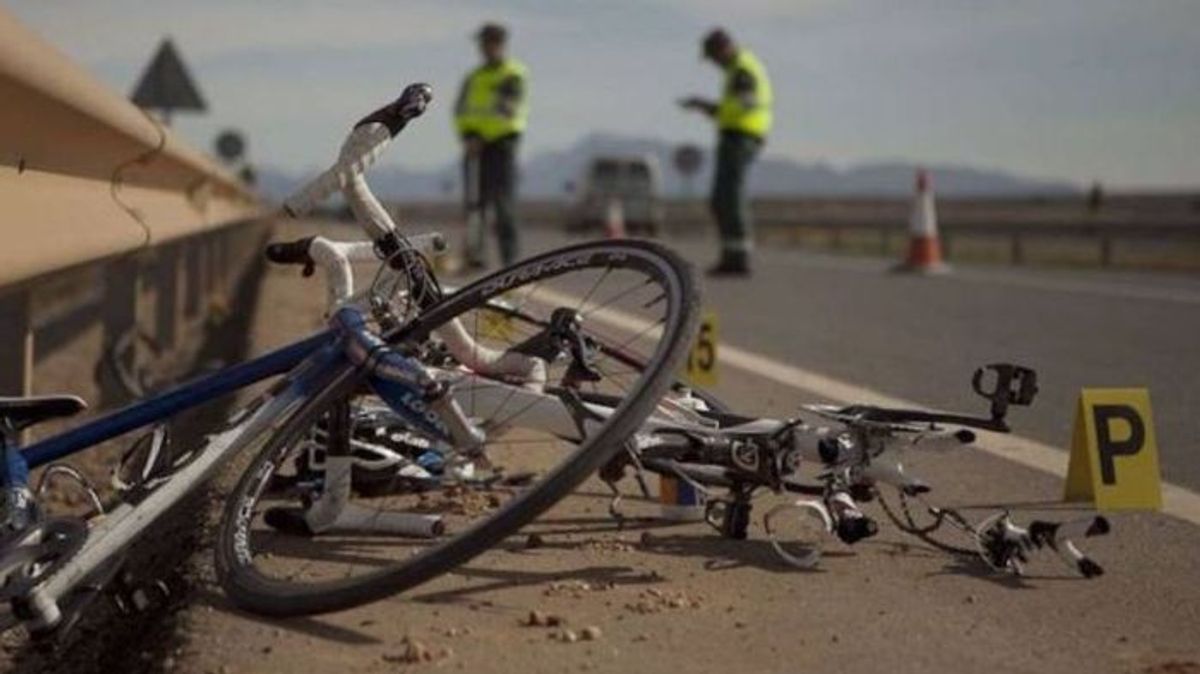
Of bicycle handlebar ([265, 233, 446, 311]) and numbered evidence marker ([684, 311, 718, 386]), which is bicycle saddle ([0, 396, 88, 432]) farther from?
numbered evidence marker ([684, 311, 718, 386])

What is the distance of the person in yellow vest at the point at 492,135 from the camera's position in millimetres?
13523

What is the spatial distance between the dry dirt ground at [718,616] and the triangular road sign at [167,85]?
15.1m

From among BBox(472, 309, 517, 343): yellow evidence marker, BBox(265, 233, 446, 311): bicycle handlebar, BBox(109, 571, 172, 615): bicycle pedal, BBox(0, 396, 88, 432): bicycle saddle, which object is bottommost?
BBox(109, 571, 172, 615): bicycle pedal

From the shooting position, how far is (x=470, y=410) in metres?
3.24

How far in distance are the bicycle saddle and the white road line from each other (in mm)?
942

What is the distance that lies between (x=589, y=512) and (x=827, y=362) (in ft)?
11.5

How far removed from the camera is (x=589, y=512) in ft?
12.0

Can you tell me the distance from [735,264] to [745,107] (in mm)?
1328

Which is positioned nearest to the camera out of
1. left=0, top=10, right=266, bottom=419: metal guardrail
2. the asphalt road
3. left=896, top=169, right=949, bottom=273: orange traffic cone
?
left=0, top=10, right=266, bottom=419: metal guardrail

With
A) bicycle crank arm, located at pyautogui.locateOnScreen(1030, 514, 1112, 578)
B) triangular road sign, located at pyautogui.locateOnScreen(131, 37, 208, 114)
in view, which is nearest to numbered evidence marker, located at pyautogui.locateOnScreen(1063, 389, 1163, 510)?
bicycle crank arm, located at pyautogui.locateOnScreen(1030, 514, 1112, 578)

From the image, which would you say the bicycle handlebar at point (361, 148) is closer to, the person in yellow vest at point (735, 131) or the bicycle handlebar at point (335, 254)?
the bicycle handlebar at point (335, 254)

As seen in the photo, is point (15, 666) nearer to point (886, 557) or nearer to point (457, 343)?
point (457, 343)

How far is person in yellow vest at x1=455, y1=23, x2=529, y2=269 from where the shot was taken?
13523mm

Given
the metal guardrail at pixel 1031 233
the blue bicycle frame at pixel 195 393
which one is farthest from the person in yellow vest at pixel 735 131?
the blue bicycle frame at pixel 195 393
